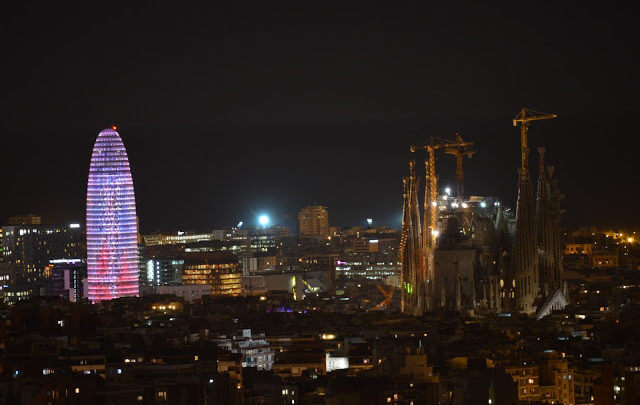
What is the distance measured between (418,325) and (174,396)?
24764 millimetres

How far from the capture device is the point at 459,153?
10994 cm

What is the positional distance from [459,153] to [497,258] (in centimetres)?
1803

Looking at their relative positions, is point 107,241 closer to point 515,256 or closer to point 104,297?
point 104,297

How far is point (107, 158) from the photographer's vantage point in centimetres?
11844

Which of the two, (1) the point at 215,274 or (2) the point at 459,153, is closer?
(2) the point at 459,153

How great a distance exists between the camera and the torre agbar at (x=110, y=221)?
388 ft

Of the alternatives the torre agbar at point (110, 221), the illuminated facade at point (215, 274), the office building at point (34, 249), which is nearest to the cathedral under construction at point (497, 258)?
the torre agbar at point (110, 221)

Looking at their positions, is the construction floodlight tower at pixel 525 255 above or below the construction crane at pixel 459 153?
below

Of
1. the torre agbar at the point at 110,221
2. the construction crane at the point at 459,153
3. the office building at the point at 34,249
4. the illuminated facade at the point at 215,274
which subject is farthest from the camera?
the office building at the point at 34,249

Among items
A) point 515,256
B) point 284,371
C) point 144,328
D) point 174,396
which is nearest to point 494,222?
point 515,256

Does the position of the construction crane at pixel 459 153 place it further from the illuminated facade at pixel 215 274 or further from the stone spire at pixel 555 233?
the illuminated facade at pixel 215 274

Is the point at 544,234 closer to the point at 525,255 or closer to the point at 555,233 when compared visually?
the point at 555,233

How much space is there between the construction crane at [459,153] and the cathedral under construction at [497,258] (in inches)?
272

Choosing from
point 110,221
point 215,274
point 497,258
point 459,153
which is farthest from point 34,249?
point 497,258
